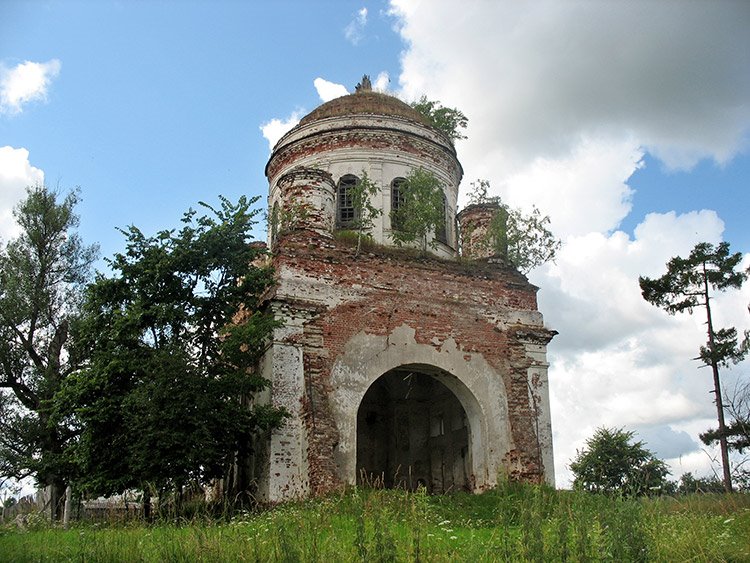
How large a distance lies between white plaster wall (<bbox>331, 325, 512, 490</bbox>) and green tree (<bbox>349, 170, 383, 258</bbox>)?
9.37ft

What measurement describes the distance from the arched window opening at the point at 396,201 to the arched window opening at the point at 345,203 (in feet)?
3.31

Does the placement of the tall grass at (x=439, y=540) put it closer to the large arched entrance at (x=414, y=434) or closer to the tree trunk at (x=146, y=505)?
the tree trunk at (x=146, y=505)

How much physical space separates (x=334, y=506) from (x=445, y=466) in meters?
6.56

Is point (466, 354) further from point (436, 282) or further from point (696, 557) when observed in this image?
point (696, 557)

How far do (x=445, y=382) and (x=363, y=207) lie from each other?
467 centimetres

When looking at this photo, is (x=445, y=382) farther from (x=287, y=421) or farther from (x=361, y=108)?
(x=361, y=108)

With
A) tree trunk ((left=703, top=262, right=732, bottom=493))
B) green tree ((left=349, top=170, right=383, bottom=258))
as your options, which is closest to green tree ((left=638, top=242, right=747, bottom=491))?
tree trunk ((left=703, top=262, right=732, bottom=493))

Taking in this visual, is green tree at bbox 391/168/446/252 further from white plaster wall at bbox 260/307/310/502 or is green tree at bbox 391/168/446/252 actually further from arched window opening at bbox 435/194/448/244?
white plaster wall at bbox 260/307/310/502

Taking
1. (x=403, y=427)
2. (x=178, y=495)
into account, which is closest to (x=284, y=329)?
(x=178, y=495)

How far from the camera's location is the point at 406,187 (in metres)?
17.8

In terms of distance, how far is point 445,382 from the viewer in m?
16.5

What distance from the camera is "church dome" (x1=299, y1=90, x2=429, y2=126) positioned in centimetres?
1933

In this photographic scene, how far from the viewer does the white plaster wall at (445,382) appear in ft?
48.3

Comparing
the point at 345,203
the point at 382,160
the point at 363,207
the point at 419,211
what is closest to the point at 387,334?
the point at 419,211
